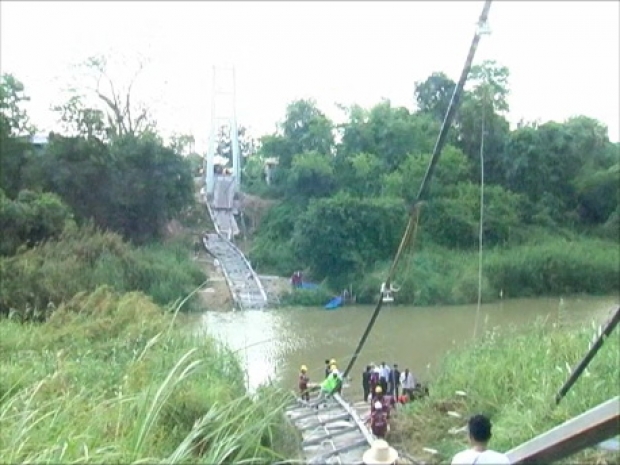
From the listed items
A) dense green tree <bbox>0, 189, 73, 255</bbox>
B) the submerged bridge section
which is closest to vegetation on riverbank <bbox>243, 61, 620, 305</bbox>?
the submerged bridge section

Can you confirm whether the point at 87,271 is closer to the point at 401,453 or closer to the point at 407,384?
the point at 407,384

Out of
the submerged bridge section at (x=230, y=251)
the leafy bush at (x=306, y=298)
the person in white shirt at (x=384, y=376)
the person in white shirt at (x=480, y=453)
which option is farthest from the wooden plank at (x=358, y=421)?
the leafy bush at (x=306, y=298)

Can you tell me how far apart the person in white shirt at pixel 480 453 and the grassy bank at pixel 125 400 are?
0.65m

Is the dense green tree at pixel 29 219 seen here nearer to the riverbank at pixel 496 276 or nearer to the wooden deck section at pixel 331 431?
the riverbank at pixel 496 276

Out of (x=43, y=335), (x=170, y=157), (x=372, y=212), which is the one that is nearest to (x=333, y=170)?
(x=372, y=212)

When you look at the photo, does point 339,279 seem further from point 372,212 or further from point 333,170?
point 333,170

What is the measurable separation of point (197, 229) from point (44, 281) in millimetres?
8791

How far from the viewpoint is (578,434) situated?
75.2 inches

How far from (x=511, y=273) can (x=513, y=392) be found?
44.3 ft

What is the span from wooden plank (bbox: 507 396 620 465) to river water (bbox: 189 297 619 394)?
7387 mm

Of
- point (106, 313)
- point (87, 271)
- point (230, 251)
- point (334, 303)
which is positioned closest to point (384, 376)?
point (106, 313)

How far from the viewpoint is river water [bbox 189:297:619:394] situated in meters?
11.3

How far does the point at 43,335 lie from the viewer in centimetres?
666

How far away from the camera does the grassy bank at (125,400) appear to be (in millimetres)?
2455
